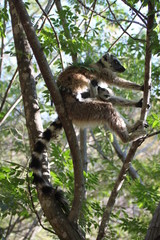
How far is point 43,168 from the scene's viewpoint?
515 cm

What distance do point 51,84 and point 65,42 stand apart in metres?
1.53

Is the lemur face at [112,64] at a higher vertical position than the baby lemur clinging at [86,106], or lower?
higher

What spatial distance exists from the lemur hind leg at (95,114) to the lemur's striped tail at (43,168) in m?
0.64

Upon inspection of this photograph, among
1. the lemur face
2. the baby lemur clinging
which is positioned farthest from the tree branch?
the lemur face

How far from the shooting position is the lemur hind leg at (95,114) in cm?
596

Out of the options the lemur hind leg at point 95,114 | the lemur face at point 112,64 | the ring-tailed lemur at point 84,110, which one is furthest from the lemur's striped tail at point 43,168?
the lemur face at point 112,64

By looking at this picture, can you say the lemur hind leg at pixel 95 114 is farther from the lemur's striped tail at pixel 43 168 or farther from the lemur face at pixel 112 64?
the lemur face at pixel 112 64

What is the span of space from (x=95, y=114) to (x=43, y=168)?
1566mm

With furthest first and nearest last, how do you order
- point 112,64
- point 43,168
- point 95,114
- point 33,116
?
point 112,64, point 95,114, point 33,116, point 43,168

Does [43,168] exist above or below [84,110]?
below

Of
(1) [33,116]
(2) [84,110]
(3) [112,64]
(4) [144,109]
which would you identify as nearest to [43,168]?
(1) [33,116]

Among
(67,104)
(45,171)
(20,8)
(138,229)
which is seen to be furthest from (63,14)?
(138,229)

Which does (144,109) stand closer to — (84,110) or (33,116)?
(84,110)

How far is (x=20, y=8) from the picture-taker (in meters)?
4.99
